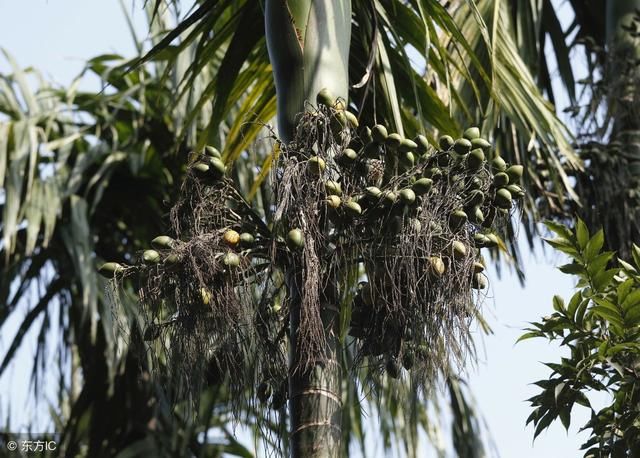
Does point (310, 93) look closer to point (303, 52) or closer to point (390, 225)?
point (303, 52)

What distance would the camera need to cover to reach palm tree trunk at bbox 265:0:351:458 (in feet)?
8.47

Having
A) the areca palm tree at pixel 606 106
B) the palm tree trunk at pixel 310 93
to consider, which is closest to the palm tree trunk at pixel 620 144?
the areca palm tree at pixel 606 106

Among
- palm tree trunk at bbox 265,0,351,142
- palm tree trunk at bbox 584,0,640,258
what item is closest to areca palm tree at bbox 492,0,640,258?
palm tree trunk at bbox 584,0,640,258

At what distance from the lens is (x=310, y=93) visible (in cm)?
286

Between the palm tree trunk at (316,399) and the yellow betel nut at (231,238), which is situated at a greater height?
the yellow betel nut at (231,238)

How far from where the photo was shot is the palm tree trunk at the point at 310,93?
102 inches

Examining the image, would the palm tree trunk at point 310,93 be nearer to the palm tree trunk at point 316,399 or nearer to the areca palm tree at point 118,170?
the palm tree trunk at point 316,399

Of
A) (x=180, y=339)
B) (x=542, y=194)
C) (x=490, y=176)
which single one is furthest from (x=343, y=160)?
(x=542, y=194)

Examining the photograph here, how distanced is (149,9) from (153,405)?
2519 mm

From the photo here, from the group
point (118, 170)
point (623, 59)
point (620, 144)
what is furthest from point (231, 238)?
point (118, 170)

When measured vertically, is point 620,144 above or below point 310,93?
above

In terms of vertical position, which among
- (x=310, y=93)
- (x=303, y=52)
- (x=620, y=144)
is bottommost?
(x=310, y=93)

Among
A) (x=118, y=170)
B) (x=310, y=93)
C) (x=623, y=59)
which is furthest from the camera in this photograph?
(x=118, y=170)

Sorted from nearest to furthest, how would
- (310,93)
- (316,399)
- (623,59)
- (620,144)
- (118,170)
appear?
(316,399)
(310,93)
(620,144)
(623,59)
(118,170)
